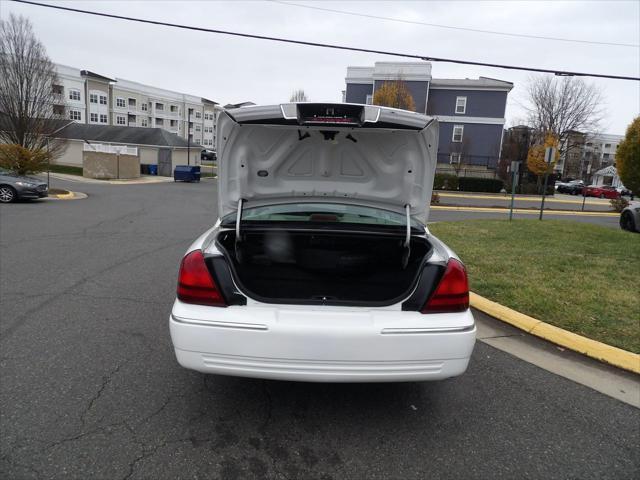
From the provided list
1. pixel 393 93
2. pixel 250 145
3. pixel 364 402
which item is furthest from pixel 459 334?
pixel 393 93

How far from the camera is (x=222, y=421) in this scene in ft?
8.47

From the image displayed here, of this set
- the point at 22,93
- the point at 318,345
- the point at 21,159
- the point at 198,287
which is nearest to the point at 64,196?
the point at 21,159

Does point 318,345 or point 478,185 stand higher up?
point 318,345

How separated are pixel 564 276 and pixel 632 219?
9.35 meters

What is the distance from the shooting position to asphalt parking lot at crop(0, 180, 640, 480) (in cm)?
222

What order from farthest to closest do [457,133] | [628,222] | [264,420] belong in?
[457,133], [628,222], [264,420]

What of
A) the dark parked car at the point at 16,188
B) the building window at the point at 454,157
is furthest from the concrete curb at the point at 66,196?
the building window at the point at 454,157

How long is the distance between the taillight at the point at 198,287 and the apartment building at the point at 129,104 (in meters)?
50.5

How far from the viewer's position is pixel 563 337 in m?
3.84

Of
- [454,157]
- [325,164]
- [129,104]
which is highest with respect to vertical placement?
[129,104]

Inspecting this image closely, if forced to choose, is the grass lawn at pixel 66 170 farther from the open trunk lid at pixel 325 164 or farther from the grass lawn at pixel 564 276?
the open trunk lid at pixel 325 164

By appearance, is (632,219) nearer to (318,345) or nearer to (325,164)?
(325,164)

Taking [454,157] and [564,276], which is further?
[454,157]

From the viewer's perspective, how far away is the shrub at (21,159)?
17.2 m
